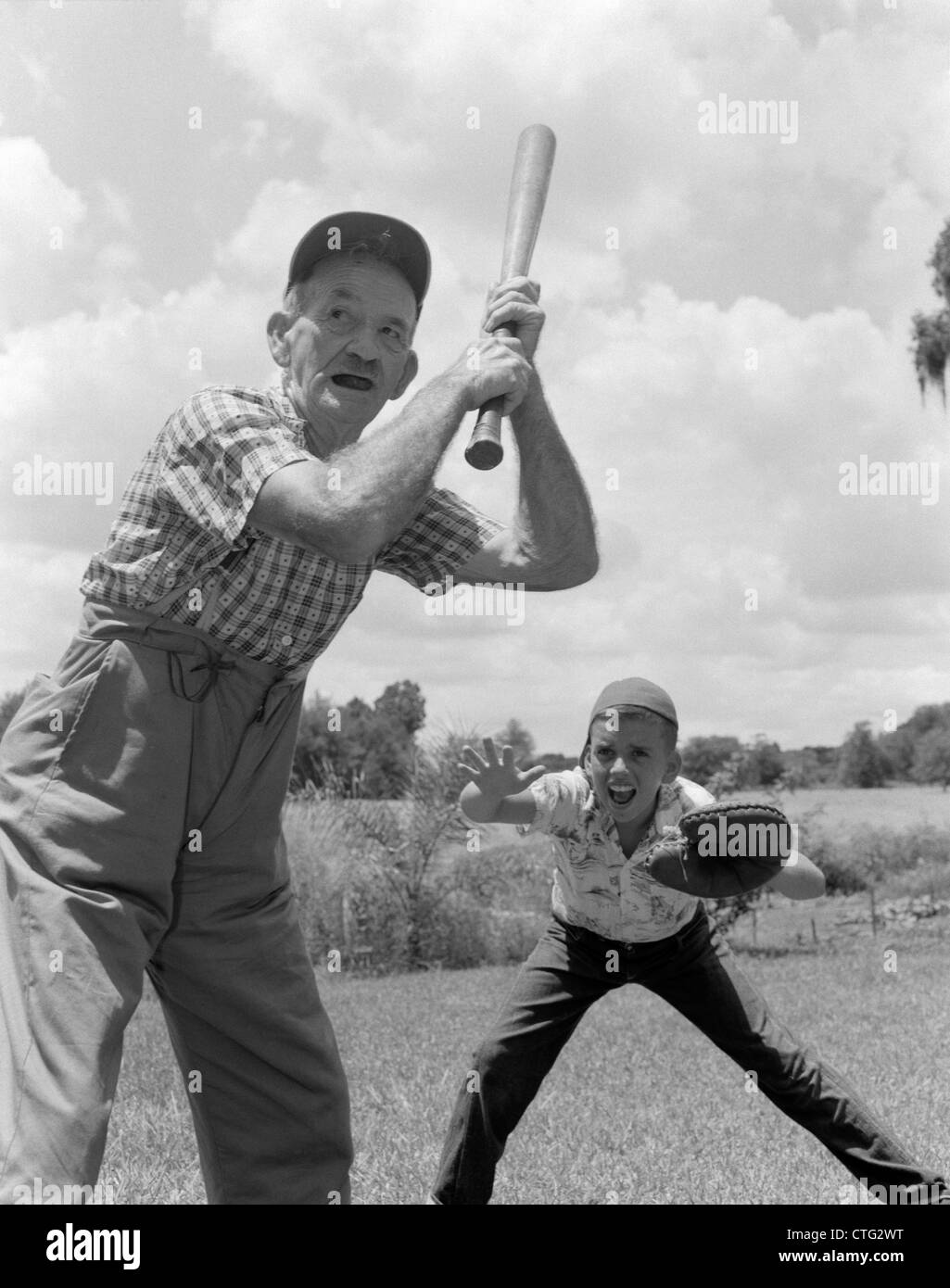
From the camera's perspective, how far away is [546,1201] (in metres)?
4.40

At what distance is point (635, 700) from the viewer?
159 inches

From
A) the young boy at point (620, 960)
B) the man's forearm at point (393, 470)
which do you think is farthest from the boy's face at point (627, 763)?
the man's forearm at point (393, 470)

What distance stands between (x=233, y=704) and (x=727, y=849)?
1.48 metres

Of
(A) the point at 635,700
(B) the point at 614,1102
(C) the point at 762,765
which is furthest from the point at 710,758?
(A) the point at 635,700

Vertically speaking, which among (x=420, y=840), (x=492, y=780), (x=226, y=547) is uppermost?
(x=226, y=547)

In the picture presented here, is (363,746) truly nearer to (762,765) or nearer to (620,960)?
(762,765)

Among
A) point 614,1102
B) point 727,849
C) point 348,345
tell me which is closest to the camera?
point 348,345

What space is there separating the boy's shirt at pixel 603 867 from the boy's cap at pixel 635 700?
224 millimetres

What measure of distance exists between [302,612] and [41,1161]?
1.11 metres

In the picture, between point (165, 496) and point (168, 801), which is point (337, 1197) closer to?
point (168, 801)

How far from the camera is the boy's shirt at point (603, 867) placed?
4.03 metres

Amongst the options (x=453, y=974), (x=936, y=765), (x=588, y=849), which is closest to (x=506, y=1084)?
(x=588, y=849)

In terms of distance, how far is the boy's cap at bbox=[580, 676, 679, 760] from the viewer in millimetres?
4023

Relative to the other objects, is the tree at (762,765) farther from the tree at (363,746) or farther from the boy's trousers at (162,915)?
the boy's trousers at (162,915)
